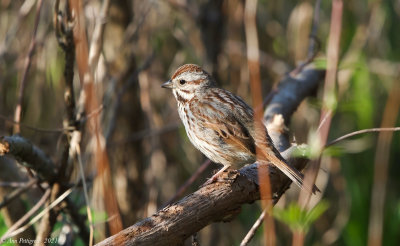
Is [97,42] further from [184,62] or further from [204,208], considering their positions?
[184,62]

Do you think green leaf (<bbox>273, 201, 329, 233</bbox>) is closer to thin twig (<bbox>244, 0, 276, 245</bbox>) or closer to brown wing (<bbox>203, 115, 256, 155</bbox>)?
thin twig (<bbox>244, 0, 276, 245</bbox>)

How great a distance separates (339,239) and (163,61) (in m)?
2.62

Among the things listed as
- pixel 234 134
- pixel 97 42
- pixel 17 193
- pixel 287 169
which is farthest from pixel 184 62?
pixel 287 169

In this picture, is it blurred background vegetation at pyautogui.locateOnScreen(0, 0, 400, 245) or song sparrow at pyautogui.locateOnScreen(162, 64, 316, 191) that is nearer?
song sparrow at pyautogui.locateOnScreen(162, 64, 316, 191)

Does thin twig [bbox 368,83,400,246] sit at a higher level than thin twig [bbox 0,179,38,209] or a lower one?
lower

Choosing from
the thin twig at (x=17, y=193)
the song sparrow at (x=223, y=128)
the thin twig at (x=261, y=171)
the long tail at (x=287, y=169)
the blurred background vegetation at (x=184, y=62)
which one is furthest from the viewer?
the blurred background vegetation at (x=184, y=62)

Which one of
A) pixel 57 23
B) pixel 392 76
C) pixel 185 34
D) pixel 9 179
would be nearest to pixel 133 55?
pixel 185 34

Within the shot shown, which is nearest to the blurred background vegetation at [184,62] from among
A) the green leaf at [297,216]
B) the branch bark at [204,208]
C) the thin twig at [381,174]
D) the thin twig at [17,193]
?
the thin twig at [381,174]

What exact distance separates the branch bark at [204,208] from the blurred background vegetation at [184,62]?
70.9 inches

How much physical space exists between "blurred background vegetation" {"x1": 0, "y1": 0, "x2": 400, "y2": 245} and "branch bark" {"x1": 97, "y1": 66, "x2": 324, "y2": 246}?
1.80 m

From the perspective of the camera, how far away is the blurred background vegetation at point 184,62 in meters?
5.42

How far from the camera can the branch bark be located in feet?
7.91

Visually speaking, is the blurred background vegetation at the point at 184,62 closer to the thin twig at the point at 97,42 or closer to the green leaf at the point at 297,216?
the thin twig at the point at 97,42

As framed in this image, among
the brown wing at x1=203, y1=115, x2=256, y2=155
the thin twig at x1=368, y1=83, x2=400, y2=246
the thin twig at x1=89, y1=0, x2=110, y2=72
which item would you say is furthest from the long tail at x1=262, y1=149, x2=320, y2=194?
the thin twig at x1=89, y1=0, x2=110, y2=72
